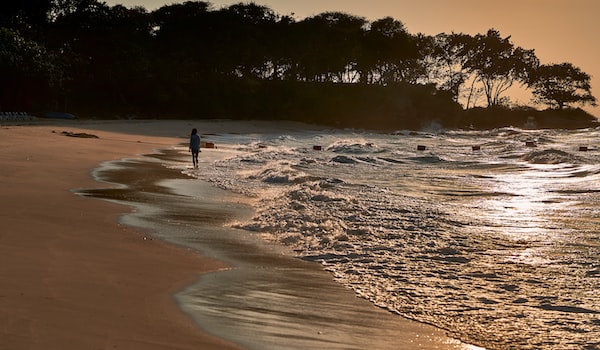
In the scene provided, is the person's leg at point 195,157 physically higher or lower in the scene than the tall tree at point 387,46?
lower

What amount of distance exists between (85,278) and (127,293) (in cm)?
54

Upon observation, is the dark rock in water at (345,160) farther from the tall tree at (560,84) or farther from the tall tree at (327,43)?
the tall tree at (560,84)

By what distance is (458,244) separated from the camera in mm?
9328

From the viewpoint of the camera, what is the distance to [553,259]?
27.6 feet

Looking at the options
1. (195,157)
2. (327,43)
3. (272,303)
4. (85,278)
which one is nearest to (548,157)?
(195,157)

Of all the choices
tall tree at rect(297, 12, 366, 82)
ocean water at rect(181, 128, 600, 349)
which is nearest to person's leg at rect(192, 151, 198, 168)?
ocean water at rect(181, 128, 600, 349)

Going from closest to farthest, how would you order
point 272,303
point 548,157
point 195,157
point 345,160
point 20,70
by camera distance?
point 272,303
point 195,157
point 345,160
point 548,157
point 20,70

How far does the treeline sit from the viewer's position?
64438 mm

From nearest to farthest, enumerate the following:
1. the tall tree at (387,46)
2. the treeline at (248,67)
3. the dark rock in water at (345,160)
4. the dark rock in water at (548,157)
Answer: the dark rock in water at (345,160) → the dark rock in water at (548,157) → the treeline at (248,67) → the tall tree at (387,46)

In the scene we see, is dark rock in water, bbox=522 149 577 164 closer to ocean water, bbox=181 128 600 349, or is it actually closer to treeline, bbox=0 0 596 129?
ocean water, bbox=181 128 600 349

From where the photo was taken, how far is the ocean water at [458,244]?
6109 millimetres

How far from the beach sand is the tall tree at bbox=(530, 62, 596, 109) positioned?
368 ft

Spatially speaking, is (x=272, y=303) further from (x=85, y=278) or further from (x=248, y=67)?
(x=248, y=67)

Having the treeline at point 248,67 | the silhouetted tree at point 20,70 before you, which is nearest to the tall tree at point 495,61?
the treeline at point 248,67
